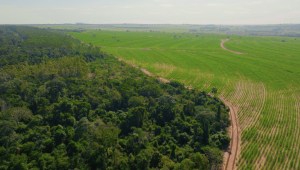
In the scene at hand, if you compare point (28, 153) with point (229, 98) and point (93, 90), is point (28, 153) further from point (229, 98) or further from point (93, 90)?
point (229, 98)

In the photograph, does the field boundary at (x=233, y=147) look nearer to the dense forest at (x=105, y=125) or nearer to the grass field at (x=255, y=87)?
the grass field at (x=255, y=87)

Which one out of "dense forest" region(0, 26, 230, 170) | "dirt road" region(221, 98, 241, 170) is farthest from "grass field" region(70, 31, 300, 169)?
"dense forest" region(0, 26, 230, 170)

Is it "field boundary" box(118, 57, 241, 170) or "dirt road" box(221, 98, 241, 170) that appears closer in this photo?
"dirt road" box(221, 98, 241, 170)

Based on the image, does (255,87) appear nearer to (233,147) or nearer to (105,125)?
(233,147)

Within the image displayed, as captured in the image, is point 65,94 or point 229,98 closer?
point 65,94

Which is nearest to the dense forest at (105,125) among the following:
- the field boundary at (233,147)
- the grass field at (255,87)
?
the field boundary at (233,147)

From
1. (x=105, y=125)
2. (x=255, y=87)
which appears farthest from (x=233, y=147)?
(x=255, y=87)

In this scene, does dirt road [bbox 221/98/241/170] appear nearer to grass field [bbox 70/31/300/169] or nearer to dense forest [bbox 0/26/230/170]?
grass field [bbox 70/31/300/169]

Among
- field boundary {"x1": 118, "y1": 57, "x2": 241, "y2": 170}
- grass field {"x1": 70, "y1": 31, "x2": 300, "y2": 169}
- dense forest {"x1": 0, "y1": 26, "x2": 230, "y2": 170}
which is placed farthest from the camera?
grass field {"x1": 70, "y1": 31, "x2": 300, "y2": 169}

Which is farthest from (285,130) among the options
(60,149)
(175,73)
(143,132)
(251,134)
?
(175,73)
